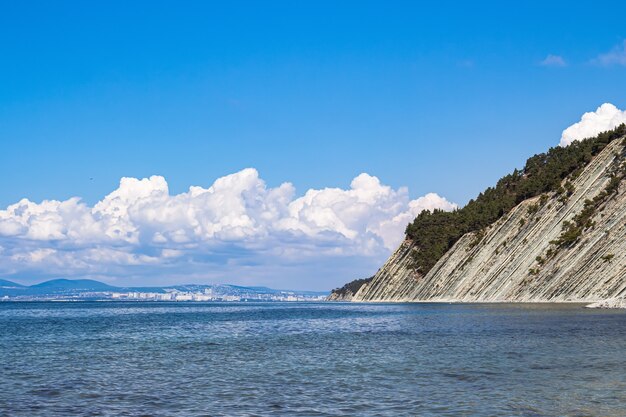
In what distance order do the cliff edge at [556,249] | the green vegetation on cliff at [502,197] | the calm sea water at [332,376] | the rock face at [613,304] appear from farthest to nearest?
1. the green vegetation on cliff at [502,197]
2. the cliff edge at [556,249]
3. the rock face at [613,304]
4. the calm sea water at [332,376]

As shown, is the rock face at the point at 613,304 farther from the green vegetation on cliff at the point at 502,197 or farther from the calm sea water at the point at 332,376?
the green vegetation on cliff at the point at 502,197

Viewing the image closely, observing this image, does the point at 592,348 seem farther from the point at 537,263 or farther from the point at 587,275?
the point at 537,263

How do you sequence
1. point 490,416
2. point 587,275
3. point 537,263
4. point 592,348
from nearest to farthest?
point 490,416
point 592,348
point 587,275
point 537,263

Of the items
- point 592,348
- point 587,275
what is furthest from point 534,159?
point 592,348

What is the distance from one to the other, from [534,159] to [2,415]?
459 ft

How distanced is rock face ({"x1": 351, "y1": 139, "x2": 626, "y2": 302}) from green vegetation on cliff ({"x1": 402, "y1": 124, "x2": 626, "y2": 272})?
139 inches

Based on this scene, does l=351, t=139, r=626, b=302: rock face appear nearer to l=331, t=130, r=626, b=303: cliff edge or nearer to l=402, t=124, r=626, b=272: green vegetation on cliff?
l=331, t=130, r=626, b=303: cliff edge

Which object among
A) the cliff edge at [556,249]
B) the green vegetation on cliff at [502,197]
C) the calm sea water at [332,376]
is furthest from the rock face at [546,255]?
the calm sea water at [332,376]

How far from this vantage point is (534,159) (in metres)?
147

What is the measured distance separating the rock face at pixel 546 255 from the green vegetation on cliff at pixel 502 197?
3525mm

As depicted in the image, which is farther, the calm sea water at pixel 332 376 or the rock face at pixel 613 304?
the rock face at pixel 613 304

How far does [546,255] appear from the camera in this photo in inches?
3999

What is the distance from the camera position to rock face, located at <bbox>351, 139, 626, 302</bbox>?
87.8 metres

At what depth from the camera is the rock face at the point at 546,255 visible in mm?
87812
